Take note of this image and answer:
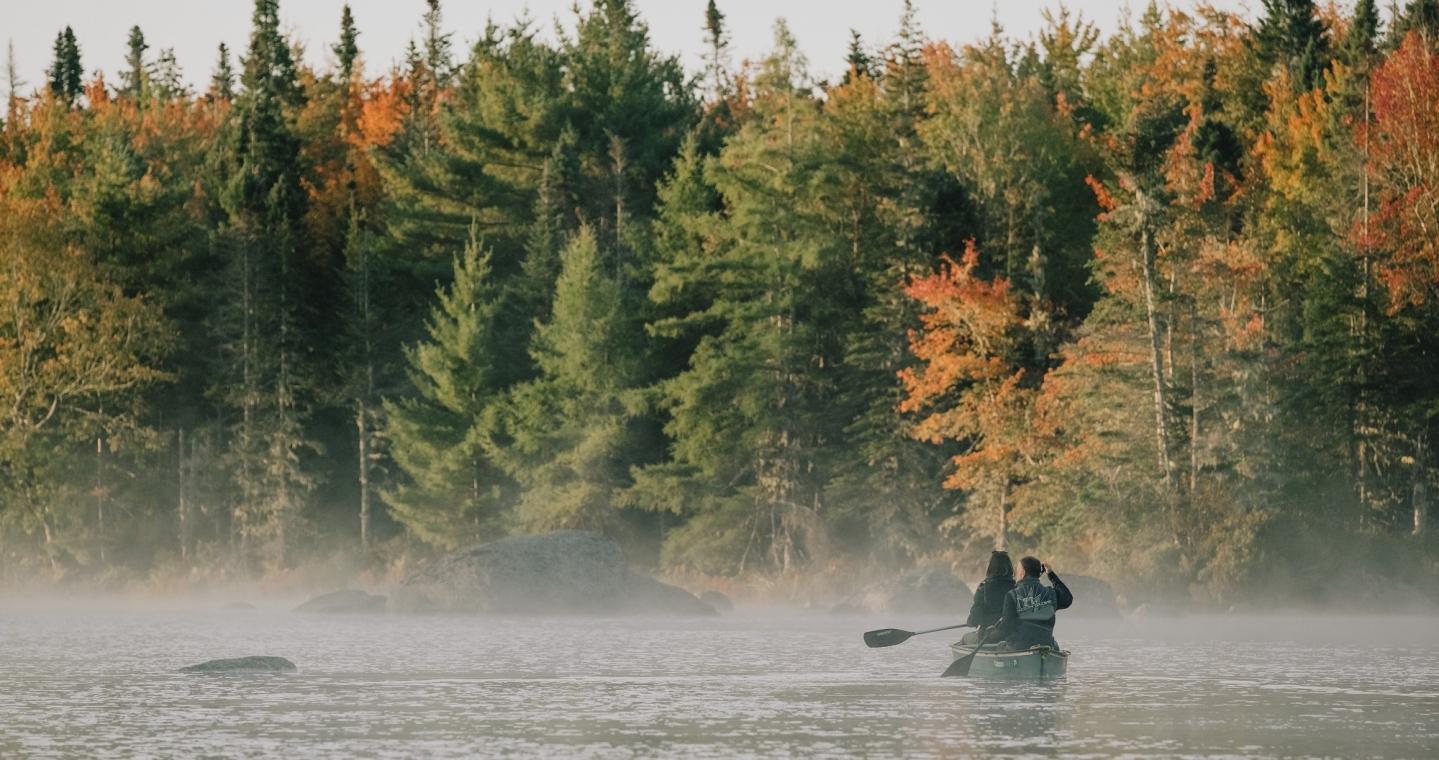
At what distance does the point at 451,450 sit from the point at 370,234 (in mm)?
9727

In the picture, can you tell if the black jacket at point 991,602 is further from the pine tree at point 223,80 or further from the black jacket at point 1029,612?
the pine tree at point 223,80

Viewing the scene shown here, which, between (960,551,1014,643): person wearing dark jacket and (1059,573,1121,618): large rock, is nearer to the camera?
(960,551,1014,643): person wearing dark jacket

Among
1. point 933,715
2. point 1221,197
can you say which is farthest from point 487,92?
point 933,715

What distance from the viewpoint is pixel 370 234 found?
6384 centimetres

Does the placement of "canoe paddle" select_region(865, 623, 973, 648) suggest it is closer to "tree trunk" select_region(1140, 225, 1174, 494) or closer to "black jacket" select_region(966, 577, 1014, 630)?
"black jacket" select_region(966, 577, 1014, 630)

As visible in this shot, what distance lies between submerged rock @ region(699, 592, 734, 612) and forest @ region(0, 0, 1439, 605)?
18.1 ft

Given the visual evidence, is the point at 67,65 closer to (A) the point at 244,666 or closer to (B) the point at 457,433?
(B) the point at 457,433

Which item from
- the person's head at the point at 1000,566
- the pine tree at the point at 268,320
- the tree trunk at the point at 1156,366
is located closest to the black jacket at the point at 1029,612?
the person's head at the point at 1000,566

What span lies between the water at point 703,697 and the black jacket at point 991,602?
3.09 feet

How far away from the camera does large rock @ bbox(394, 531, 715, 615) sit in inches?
1753

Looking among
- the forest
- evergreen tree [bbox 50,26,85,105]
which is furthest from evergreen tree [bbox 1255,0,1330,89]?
evergreen tree [bbox 50,26,85,105]

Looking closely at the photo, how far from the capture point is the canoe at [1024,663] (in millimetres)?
25312

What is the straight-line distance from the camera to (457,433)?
58781mm

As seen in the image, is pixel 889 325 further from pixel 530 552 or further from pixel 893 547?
pixel 530 552
